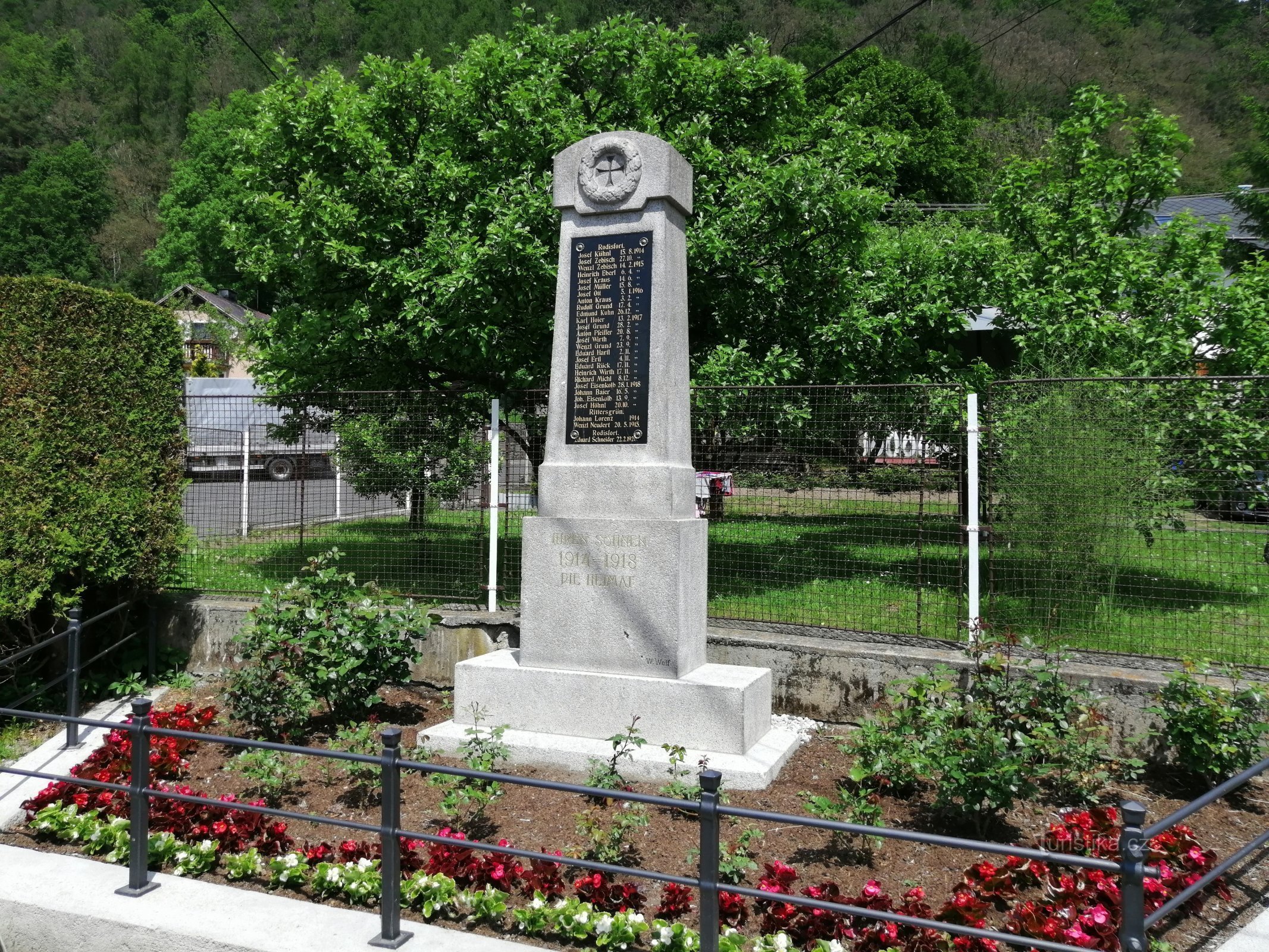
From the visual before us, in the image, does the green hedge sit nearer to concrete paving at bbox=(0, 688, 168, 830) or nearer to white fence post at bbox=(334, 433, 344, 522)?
concrete paving at bbox=(0, 688, 168, 830)

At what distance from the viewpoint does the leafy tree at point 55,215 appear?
194 feet

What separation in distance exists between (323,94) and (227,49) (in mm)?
65553

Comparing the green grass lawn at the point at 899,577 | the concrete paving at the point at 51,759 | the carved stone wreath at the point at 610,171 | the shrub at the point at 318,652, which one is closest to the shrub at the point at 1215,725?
the green grass lawn at the point at 899,577

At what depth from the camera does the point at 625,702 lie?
21.1 ft

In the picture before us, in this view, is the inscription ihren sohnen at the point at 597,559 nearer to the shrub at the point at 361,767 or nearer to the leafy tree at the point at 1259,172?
the shrub at the point at 361,767

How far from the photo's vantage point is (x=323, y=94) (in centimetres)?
1135

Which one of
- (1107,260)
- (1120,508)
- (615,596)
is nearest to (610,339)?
(615,596)

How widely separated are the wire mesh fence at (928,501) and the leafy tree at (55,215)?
59.3m

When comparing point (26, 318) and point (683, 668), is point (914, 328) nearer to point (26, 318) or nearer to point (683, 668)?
point (683, 668)

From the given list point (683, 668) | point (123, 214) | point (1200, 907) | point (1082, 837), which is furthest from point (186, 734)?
point (123, 214)

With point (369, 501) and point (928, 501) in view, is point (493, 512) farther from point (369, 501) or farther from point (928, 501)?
point (928, 501)

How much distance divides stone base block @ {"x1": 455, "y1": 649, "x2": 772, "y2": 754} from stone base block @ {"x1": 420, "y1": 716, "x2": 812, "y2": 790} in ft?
0.24

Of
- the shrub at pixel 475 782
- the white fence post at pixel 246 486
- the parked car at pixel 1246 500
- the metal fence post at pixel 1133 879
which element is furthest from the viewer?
the white fence post at pixel 246 486

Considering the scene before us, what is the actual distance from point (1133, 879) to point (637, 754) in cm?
365
